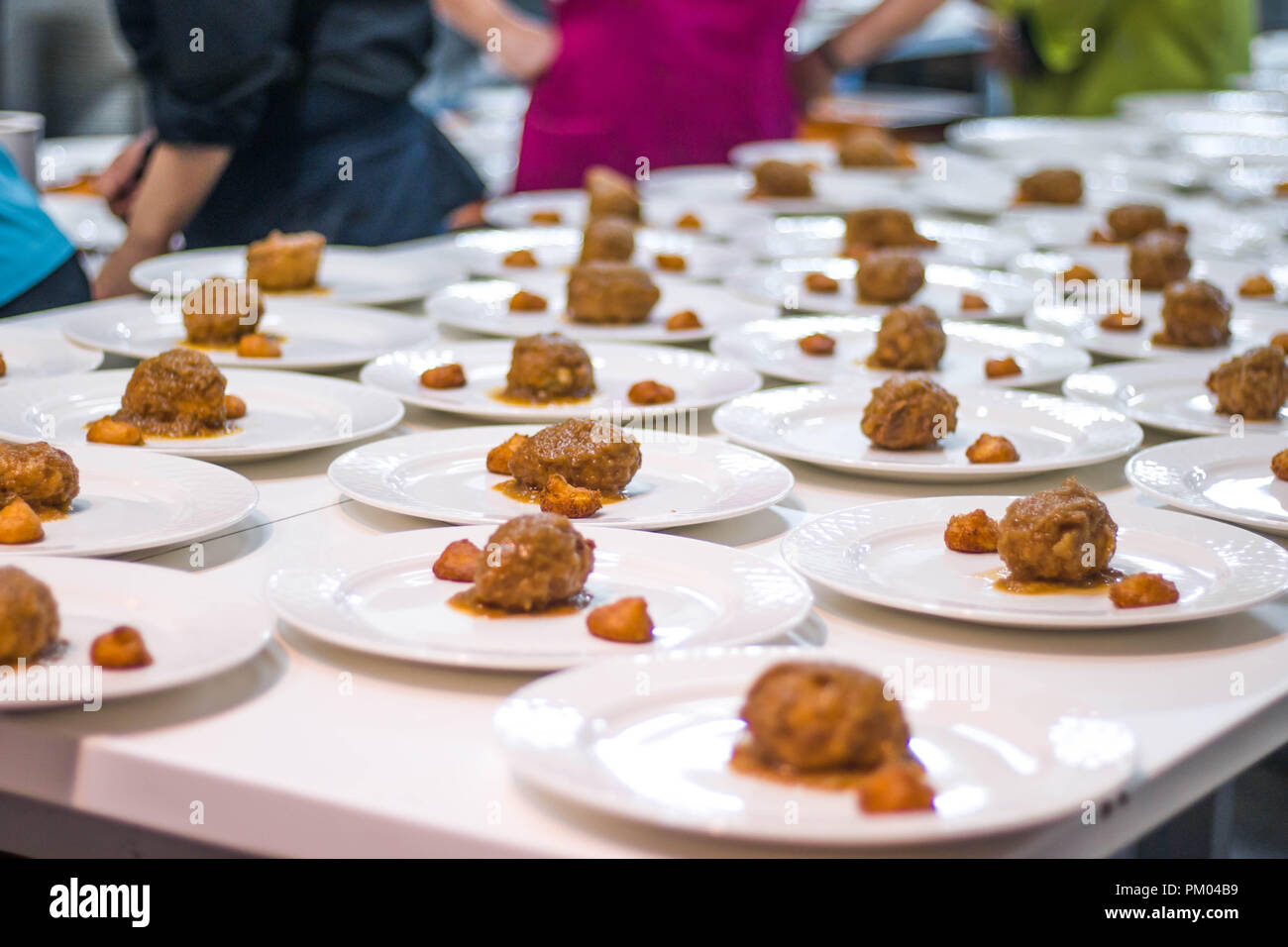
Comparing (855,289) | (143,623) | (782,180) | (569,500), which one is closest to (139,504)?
(143,623)

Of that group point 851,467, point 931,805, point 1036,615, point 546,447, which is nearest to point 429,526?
point 546,447

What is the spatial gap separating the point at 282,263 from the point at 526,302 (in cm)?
52

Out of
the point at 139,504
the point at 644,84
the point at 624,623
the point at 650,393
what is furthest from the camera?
the point at 644,84

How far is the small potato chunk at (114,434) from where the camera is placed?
81.7 inches

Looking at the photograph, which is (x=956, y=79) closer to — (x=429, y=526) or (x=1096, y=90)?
(x=1096, y=90)

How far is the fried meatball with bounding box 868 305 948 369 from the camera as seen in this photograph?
2615mm

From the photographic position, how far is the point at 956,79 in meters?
10.9

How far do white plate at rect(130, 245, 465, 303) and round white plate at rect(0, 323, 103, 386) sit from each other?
14.1 inches

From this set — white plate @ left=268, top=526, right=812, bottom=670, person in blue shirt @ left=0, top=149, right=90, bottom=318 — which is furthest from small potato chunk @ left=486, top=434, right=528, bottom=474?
person in blue shirt @ left=0, top=149, right=90, bottom=318

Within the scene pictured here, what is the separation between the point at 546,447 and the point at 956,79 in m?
9.75

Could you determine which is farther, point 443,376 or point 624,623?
point 443,376

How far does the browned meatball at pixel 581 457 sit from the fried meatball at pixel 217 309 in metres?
0.92

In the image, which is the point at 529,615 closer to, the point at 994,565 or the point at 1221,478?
the point at 994,565

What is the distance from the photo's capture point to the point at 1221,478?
82.0 inches
